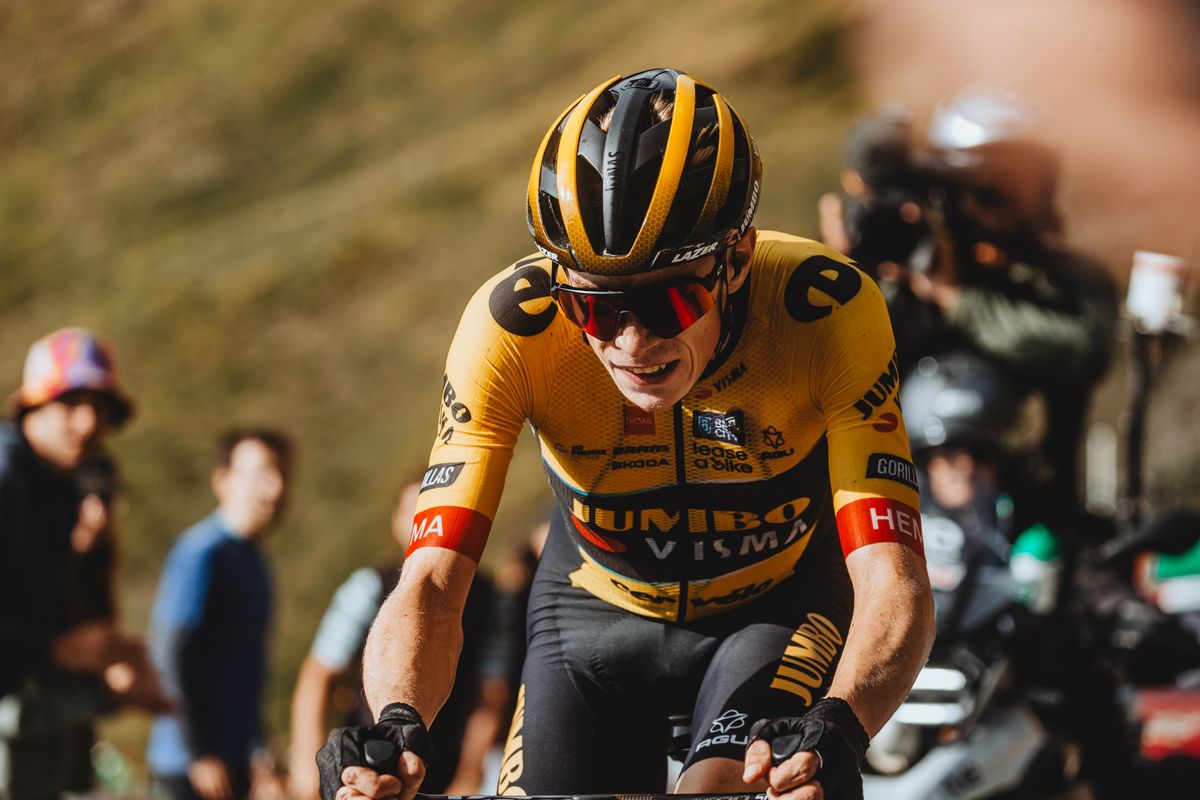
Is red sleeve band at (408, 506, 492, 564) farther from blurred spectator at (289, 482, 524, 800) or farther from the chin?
blurred spectator at (289, 482, 524, 800)

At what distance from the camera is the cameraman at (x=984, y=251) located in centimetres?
675

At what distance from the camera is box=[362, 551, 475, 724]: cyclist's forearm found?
9.84 feet

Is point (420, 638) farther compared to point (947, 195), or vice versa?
point (947, 195)

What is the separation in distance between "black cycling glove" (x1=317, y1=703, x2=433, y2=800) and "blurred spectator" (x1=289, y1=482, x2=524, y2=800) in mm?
3663

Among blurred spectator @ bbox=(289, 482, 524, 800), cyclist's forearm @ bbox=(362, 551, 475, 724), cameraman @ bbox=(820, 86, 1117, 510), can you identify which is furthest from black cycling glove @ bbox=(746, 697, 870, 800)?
cameraman @ bbox=(820, 86, 1117, 510)

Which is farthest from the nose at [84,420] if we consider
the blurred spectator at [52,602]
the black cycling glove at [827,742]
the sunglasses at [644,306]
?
the black cycling glove at [827,742]

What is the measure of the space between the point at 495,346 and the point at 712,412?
0.54 metres

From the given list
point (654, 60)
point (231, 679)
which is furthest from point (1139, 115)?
point (231, 679)

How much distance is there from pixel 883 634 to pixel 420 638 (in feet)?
3.10

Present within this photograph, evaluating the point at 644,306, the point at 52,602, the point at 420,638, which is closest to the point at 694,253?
the point at 644,306

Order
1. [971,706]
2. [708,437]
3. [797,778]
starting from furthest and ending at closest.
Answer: [971,706], [708,437], [797,778]

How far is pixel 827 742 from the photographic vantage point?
2562 mm

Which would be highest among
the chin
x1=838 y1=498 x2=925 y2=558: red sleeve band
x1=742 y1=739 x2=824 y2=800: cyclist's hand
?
the chin

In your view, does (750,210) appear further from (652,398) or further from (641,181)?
(652,398)
